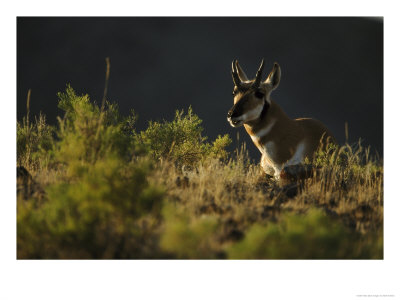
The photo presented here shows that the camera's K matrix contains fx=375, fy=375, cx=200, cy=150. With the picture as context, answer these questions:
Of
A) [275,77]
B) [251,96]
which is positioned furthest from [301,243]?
[275,77]

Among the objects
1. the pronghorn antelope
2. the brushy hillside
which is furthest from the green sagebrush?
the pronghorn antelope

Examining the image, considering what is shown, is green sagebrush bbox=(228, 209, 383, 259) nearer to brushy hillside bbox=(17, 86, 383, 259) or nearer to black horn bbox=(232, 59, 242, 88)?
brushy hillside bbox=(17, 86, 383, 259)

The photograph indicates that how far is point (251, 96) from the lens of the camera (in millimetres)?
5277

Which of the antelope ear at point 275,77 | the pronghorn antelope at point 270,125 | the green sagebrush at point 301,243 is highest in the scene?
the antelope ear at point 275,77

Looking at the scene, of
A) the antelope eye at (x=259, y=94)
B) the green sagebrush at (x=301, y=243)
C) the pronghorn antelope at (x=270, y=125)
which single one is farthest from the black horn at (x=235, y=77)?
the green sagebrush at (x=301, y=243)

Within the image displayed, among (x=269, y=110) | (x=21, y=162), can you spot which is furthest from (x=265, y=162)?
(x=21, y=162)

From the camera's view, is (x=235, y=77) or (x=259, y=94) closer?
(x=259, y=94)

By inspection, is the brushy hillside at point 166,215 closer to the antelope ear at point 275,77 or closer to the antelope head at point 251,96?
the antelope head at point 251,96

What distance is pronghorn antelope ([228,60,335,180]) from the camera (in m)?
5.33

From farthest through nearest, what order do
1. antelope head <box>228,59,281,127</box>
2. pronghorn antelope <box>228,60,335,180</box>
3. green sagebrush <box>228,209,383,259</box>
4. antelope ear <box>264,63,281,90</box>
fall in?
antelope ear <box>264,63,281,90</box> → pronghorn antelope <box>228,60,335,180</box> → antelope head <box>228,59,281,127</box> → green sagebrush <box>228,209,383,259</box>

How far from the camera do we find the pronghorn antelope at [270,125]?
17.5 feet

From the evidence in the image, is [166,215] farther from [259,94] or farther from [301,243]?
[259,94]

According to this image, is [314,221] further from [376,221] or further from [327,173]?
[327,173]

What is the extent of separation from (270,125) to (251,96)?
0.57 m
